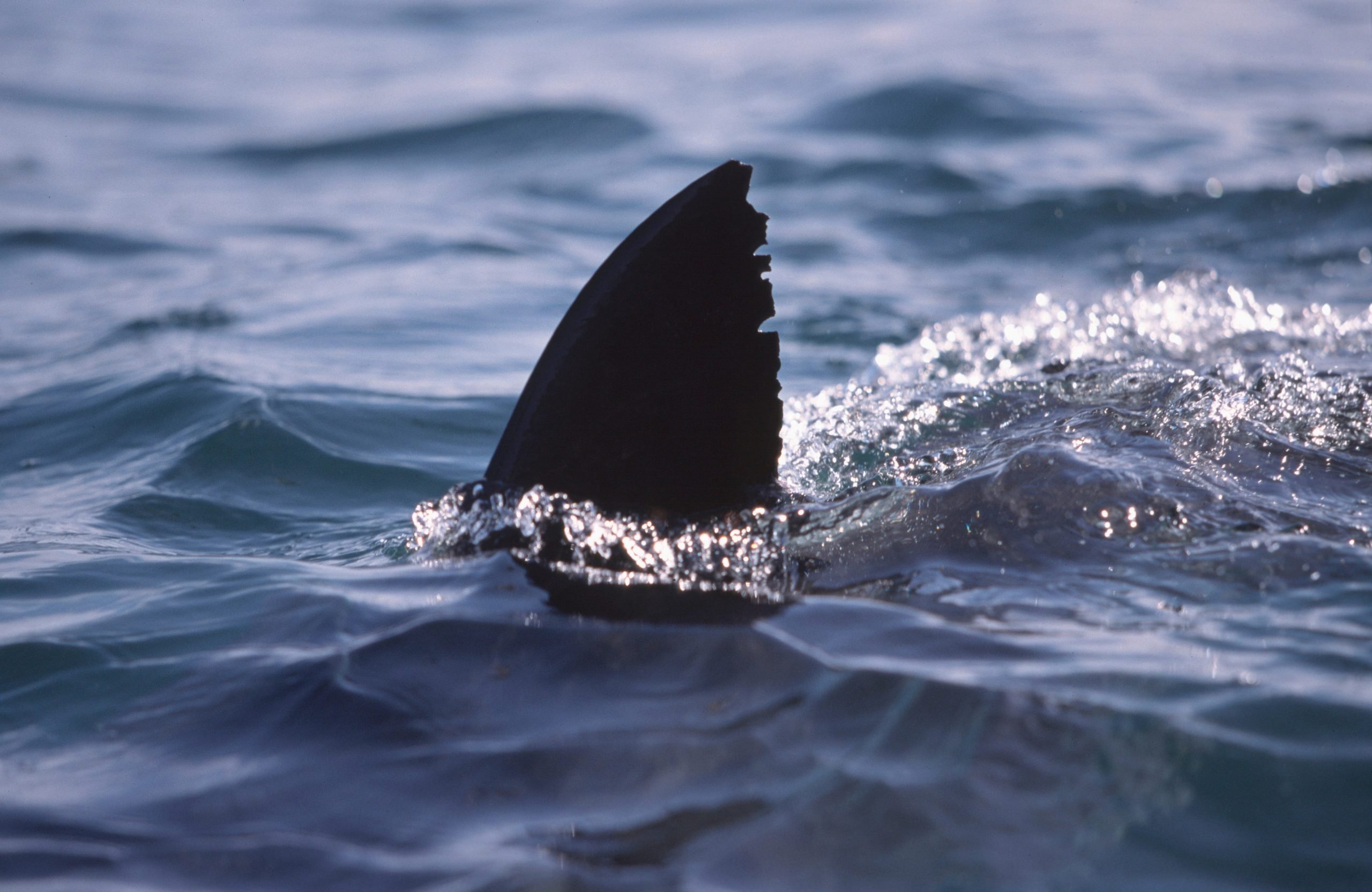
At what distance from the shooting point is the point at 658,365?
3.42 m

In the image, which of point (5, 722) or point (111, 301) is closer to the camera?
point (5, 722)

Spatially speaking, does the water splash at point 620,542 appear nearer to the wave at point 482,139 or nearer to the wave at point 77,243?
the wave at point 77,243

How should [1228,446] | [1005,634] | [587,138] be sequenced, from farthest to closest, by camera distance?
1. [587,138]
2. [1228,446]
3. [1005,634]

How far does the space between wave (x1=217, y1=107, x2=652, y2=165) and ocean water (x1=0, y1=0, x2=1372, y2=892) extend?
3.42 feet

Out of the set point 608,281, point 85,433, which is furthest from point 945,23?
point 608,281

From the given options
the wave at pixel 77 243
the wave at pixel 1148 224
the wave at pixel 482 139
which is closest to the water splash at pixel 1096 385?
the wave at pixel 1148 224

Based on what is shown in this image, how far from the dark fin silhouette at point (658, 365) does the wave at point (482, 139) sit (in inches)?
371

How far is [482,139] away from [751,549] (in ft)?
33.6

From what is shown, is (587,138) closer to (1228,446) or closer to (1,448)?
(1,448)

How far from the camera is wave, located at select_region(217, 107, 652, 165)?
12562 millimetres

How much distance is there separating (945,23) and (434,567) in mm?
15087

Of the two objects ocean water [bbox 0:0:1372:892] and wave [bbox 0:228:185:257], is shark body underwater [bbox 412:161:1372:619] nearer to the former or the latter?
ocean water [bbox 0:0:1372:892]

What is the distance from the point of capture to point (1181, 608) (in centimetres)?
314

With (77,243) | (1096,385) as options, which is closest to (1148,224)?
(1096,385)
